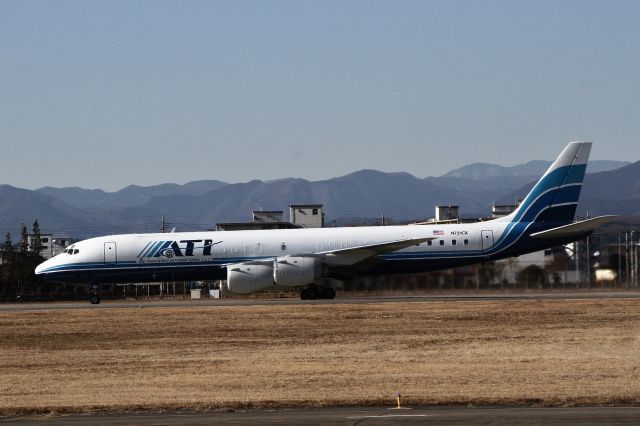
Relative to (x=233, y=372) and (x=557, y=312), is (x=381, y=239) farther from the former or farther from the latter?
(x=233, y=372)

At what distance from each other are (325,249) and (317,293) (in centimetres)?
215

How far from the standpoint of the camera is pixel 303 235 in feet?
175

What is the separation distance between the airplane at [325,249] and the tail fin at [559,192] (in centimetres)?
5

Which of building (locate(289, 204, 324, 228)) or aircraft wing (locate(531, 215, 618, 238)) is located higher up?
building (locate(289, 204, 324, 228))

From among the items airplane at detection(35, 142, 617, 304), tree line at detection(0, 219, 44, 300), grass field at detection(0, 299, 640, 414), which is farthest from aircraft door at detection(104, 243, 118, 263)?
tree line at detection(0, 219, 44, 300)

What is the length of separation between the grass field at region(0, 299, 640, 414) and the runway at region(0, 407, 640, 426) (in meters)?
0.81

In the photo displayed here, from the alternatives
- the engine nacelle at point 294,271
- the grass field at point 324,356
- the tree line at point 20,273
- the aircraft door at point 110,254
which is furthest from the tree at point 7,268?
the grass field at point 324,356

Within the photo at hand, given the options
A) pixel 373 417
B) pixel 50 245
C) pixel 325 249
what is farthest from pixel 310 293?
pixel 50 245

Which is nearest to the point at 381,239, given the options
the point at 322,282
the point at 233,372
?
the point at 322,282

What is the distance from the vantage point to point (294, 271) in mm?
50906

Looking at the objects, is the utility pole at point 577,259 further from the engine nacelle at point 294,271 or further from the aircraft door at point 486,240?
the engine nacelle at point 294,271

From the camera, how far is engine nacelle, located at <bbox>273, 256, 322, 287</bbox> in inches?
2005

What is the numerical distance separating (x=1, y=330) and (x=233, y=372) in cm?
1577

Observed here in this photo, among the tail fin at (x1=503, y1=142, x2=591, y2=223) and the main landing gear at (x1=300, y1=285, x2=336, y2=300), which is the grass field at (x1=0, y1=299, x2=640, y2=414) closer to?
the main landing gear at (x1=300, y1=285, x2=336, y2=300)
